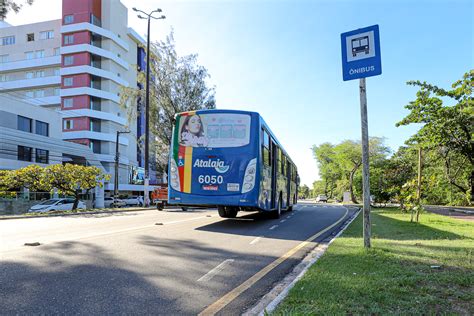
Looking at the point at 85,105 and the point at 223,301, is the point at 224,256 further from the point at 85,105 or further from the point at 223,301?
the point at 85,105

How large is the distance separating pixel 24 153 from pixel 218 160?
32.6 metres

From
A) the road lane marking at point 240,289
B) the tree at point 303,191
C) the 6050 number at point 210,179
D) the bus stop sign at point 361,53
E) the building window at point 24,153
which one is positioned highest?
the building window at point 24,153

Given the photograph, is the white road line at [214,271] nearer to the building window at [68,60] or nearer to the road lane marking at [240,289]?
the road lane marking at [240,289]

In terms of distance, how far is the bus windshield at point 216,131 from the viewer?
1124cm

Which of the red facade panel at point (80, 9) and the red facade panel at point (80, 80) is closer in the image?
the red facade panel at point (80, 80)

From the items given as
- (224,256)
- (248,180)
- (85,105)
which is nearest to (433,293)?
(224,256)

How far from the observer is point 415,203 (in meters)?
14.8

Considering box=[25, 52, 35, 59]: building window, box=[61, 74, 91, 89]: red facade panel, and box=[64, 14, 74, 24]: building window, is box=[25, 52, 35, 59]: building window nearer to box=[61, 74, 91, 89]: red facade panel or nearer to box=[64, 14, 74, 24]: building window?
box=[64, 14, 74, 24]: building window

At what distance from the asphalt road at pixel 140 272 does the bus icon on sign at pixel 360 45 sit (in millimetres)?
4199

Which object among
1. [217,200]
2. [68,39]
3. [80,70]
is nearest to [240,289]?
[217,200]

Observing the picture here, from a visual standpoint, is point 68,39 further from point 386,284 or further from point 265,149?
point 386,284

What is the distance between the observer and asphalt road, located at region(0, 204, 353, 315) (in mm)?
4023

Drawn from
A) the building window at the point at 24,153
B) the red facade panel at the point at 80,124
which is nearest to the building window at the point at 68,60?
the red facade panel at the point at 80,124

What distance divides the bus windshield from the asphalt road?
3.35 meters
